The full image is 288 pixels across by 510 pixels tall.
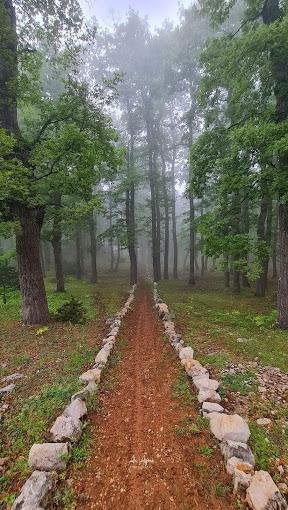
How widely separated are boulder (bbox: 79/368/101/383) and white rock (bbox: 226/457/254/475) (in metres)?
2.94

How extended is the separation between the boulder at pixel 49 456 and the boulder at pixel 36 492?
0.15 metres

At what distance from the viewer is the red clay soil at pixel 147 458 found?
312cm

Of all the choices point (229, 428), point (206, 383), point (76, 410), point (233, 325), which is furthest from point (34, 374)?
point (233, 325)

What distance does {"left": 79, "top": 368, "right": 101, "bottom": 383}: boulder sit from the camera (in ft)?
18.2

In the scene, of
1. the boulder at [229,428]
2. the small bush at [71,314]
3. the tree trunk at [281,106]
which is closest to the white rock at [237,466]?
the boulder at [229,428]

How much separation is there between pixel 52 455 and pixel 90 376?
209 cm

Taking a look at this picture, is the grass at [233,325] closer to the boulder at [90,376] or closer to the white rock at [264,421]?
the white rock at [264,421]

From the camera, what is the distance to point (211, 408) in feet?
14.7

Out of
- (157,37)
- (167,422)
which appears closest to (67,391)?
(167,422)

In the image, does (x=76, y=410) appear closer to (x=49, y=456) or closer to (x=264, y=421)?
(x=49, y=456)

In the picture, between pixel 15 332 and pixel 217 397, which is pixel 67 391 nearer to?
pixel 217 397

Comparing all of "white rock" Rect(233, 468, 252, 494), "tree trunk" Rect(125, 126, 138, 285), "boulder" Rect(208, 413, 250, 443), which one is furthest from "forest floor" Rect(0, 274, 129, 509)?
"tree trunk" Rect(125, 126, 138, 285)

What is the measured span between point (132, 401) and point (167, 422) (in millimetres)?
873

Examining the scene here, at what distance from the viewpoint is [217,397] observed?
15.6 ft
